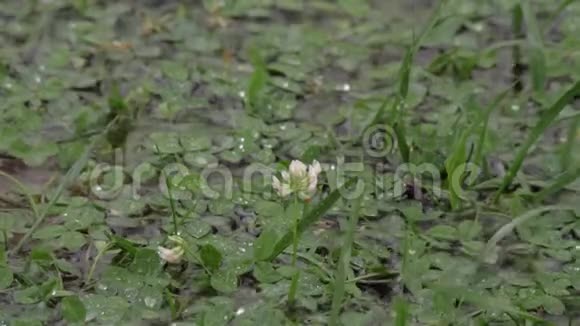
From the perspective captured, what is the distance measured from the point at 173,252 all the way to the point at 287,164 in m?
0.35

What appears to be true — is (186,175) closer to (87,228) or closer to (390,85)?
(87,228)

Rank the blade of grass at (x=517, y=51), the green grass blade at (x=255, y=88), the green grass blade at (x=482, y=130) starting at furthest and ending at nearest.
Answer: the blade of grass at (x=517, y=51), the green grass blade at (x=255, y=88), the green grass blade at (x=482, y=130)

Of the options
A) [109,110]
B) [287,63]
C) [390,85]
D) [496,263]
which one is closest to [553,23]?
[390,85]

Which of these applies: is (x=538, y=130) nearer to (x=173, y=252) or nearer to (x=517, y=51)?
(x=517, y=51)

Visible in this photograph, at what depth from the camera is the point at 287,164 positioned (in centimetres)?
194

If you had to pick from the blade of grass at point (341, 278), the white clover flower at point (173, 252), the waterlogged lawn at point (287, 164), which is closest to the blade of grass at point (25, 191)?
the waterlogged lawn at point (287, 164)

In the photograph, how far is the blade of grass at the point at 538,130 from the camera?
1.82 m

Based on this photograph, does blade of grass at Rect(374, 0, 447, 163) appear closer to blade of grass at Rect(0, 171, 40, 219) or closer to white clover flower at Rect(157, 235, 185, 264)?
white clover flower at Rect(157, 235, 185, 264)

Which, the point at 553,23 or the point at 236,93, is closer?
the point at 236,93

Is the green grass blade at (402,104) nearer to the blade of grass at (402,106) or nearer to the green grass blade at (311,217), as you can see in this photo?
the blade of grass at (402,106)

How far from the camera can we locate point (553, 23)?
2.42 meters

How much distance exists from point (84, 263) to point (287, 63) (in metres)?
0.70

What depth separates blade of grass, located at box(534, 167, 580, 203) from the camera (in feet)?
5.95

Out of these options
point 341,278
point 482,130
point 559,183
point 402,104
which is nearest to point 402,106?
point 402,104
